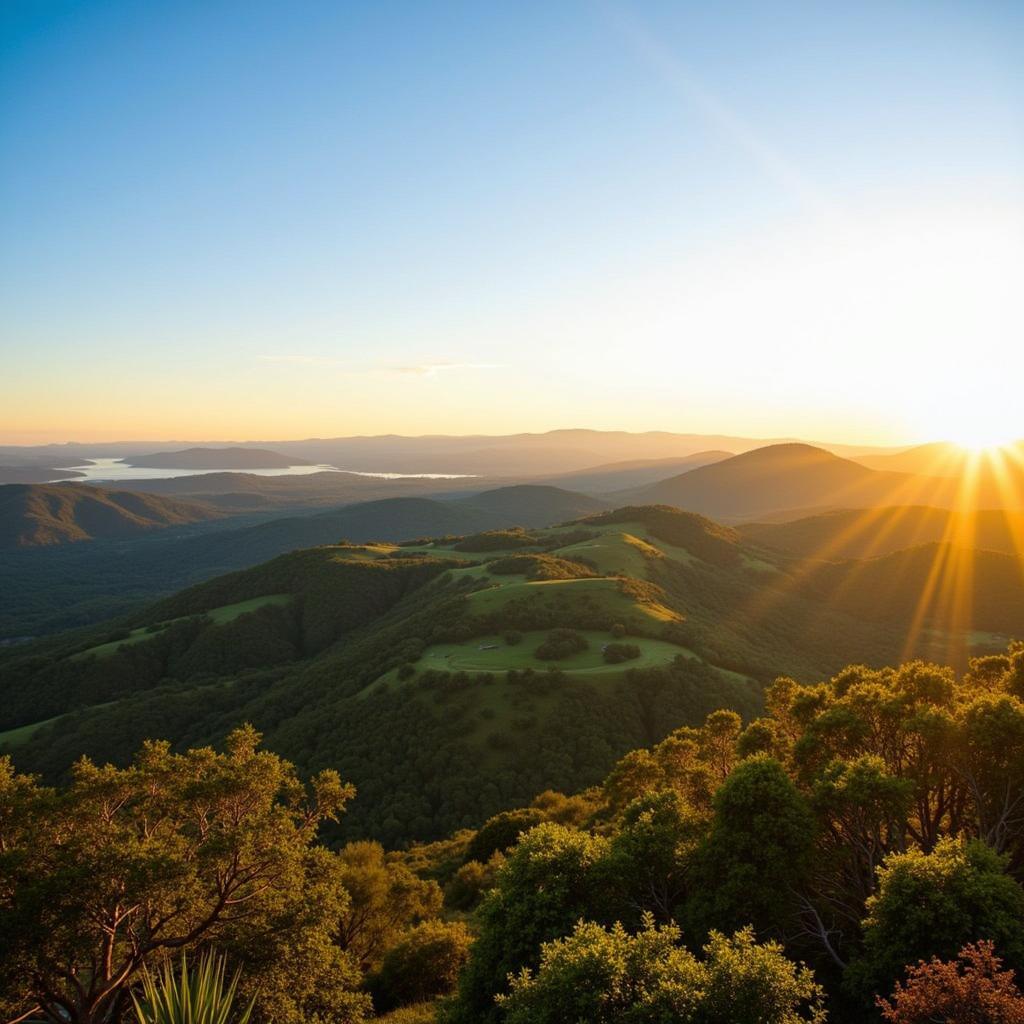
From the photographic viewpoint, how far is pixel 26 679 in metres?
133

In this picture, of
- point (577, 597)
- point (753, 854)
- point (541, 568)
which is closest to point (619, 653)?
point (577, 597)

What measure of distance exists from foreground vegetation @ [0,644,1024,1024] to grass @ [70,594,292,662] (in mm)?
138583

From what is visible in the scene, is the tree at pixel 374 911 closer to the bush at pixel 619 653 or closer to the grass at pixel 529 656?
the grass at pixel 529 656

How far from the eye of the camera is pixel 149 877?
791 inches

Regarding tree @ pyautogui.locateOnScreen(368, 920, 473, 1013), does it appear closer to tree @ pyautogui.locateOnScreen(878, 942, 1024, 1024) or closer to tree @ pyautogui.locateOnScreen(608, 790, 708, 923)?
tree @ pyautogui.locateOnScreen(608, 790, 708, 923)

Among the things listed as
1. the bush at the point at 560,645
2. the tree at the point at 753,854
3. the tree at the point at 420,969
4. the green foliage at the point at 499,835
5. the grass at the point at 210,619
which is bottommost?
the grass at the point at 210,619

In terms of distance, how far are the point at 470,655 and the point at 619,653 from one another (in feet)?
87.3

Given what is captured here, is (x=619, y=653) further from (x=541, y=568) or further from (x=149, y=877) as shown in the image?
(x=149, y=877)

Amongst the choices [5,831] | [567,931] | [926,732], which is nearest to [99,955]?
[5,831]

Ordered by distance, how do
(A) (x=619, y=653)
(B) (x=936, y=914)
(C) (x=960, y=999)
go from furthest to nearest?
(A) (x=619, y=653) < (B) (x=936, y=914) < (C) (x=960, y=999)

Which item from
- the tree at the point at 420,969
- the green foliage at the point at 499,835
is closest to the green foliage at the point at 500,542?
the green foliage at the point at 499,835

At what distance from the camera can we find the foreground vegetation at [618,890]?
16.8 metres

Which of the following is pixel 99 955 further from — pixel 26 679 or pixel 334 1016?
pixel 26 679

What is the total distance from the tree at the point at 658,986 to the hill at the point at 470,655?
6076 centimetres
